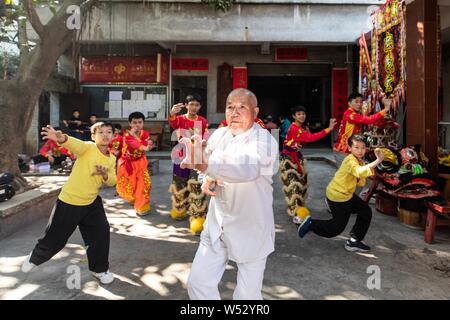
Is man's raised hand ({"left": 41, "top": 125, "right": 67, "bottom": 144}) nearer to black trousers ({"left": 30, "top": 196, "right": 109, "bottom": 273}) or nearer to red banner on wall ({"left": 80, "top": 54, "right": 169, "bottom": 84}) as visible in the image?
black trousers ({"left": 30, "top": 196, "right": 109, "bottom": 273})

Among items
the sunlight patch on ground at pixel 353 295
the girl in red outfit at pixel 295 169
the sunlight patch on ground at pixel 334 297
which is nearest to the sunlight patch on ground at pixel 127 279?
the sunlight patch on ground at pixel 334 297

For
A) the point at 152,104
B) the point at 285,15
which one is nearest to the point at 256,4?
the point at 285,15

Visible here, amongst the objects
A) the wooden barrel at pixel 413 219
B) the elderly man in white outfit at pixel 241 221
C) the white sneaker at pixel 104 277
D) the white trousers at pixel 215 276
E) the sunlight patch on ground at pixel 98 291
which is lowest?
the sunlight patch on ground at pixel 98 291

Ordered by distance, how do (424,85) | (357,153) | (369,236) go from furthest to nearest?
(424,85) < (369,236) < (357,153)

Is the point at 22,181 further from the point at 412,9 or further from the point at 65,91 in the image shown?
the point at 65,91

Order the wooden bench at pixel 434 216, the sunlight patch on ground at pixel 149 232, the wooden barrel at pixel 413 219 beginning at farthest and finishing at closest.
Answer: the wooden barrel at pixel 413 219, the sunlight patch on ground at pixel 149 232, the wooden bench at pixel 434 216

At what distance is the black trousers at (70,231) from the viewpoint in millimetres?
3381

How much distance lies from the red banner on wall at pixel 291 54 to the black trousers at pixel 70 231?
12.0m

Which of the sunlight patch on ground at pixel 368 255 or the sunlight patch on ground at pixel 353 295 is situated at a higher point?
the sunlight patch on ground at pixel 368 255

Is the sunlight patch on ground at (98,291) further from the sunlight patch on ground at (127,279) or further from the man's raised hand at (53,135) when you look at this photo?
the man's raised hand at (53,135)

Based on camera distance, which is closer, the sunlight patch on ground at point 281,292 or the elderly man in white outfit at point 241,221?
the elderly man in white outfit at point 241,221

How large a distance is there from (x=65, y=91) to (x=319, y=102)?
11.1 meters

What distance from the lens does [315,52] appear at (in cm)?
1417

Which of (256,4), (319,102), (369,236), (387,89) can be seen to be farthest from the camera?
(319,102)
